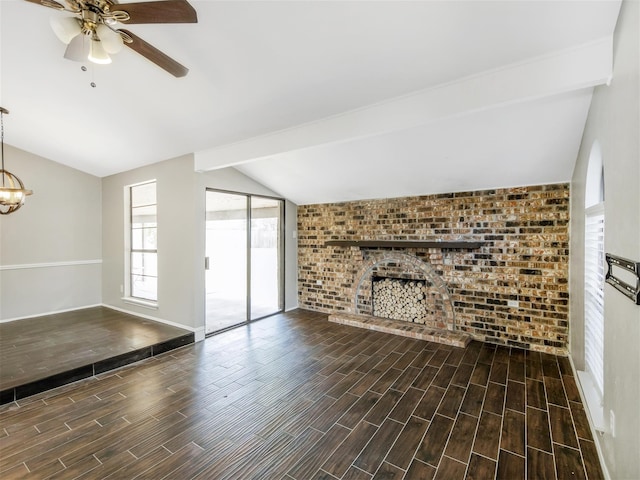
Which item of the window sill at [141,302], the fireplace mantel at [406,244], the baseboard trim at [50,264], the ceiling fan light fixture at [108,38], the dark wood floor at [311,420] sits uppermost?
the ceiling fan light fixture at [108,38]

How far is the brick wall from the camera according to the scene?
3629 millimetres

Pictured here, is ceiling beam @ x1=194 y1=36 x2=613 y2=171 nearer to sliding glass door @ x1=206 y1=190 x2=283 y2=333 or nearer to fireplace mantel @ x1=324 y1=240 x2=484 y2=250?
sliding glass door @ x1=206 y1=190 x2=283 y2=333

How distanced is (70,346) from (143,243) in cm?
190

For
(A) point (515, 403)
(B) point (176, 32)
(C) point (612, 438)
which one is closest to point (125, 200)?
(B) point (176, 32)

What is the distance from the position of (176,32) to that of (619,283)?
10.3 feet

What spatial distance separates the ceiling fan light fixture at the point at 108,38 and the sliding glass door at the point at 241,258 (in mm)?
Answer: 2675

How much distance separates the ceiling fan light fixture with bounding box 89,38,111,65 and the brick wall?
3.80m

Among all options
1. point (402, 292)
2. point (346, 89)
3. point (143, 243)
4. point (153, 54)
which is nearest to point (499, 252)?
point (402, 292)

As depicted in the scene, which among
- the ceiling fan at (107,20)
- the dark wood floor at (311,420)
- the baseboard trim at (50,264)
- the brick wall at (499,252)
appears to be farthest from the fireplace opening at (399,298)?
the baseboard trim at (50,264)

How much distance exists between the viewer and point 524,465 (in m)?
1.96

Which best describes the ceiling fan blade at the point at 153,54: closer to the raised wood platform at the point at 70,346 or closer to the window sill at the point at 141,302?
the raised wood platform at the point at 70,346

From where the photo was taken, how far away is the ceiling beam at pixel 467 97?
191 cm

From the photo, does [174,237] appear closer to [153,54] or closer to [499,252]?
[153,54]

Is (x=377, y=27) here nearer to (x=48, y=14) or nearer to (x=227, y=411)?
(x=48, y=14)
